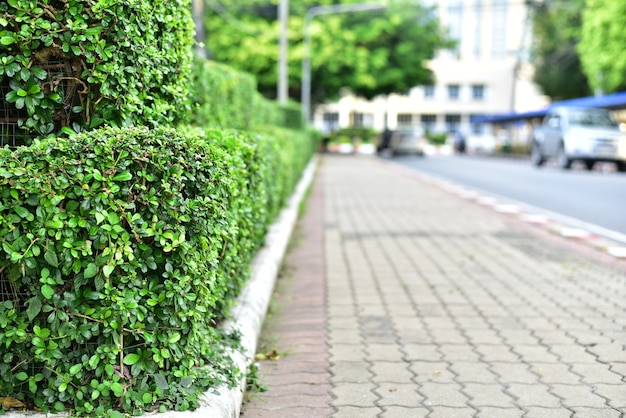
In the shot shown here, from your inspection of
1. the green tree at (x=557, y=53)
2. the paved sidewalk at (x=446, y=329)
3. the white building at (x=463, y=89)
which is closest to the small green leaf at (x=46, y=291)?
the paved sidewalk at (x=446, y=329)

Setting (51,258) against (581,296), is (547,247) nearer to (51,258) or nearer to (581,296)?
(581,296)

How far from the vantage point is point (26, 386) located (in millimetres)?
3236

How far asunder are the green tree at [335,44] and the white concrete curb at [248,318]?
34911 millimetres

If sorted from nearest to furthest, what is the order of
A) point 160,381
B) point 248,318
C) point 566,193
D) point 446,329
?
point 160,381
point 248,318
point 446,329
point 566,193

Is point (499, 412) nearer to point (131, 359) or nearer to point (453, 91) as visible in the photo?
point (131, 359)

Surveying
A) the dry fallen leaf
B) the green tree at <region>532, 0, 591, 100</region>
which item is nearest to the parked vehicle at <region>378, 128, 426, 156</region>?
the green tree at <region>532, 0, 591, 100</region>

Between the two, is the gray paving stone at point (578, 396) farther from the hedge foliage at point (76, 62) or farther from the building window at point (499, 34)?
the building window at point (499, 34)

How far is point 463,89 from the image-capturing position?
95438 millimetres

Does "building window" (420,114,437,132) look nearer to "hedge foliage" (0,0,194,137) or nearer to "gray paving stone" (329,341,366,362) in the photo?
"gray paving stone" (329,341,366,362)

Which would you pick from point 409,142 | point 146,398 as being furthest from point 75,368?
point 409,142

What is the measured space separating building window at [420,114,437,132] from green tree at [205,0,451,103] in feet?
152

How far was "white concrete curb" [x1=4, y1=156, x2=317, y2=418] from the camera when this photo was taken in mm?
3279

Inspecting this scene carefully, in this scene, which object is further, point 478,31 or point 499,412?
point 478,31

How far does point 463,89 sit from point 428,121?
17.2 ft
